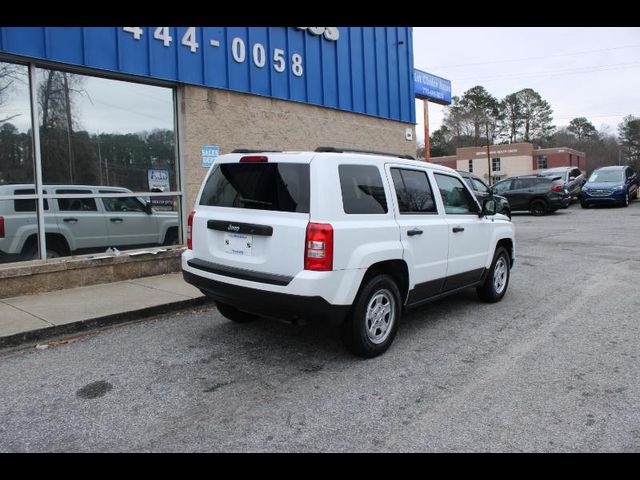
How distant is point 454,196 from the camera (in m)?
6.04

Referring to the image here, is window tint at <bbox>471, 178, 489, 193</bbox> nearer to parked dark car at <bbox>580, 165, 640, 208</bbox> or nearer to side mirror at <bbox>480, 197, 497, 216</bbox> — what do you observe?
side mirror at <bbox>480, 197, 497, 216</bbox>

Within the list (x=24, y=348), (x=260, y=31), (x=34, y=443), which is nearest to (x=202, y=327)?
(x=24, y=348)

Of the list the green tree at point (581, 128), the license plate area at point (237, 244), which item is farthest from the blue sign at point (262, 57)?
the green tree at point (581, 128)

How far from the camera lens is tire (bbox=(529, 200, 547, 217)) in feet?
66.9

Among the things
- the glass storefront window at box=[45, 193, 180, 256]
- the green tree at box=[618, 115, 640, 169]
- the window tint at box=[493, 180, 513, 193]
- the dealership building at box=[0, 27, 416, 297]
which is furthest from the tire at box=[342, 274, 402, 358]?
the green tree at box=[618, 115, 640, 169]

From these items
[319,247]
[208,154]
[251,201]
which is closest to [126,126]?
[208,154]

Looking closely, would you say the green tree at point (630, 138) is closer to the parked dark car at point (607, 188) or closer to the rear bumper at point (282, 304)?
the parked dark car at point (607, 188)

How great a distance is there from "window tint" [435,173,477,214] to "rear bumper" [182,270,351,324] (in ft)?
7.12

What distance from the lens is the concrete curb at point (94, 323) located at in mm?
5109

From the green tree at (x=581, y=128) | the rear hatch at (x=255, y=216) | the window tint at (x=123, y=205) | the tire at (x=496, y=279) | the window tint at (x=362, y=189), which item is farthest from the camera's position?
the green tree at (x=581, y=128)

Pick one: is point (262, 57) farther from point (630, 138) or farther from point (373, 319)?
point (630, 138)

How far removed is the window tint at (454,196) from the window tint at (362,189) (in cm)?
124
